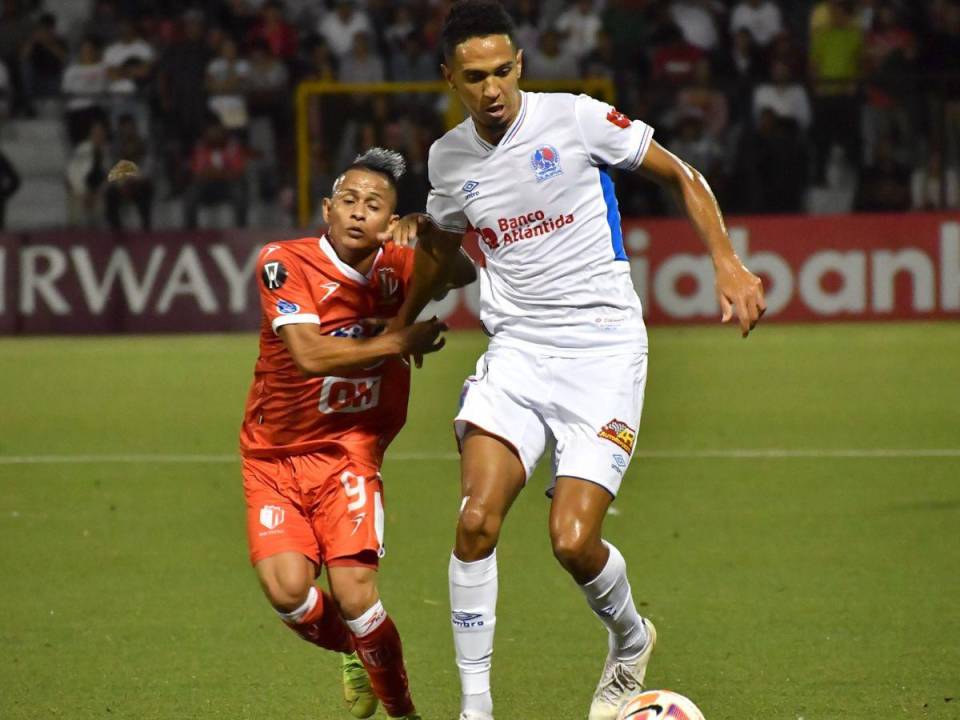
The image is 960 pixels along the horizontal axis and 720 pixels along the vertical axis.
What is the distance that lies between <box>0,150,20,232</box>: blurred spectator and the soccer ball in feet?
44.4

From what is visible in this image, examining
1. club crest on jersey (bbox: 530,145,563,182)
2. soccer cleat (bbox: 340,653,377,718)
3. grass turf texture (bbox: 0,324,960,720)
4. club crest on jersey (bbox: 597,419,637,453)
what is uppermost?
club crest on jersey (bbox: 530,145,563,182)

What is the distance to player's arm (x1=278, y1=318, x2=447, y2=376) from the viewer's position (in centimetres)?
521

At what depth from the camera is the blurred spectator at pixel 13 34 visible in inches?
753

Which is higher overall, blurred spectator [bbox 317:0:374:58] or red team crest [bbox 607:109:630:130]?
blurred spectator [bbox 317:0:374:58]

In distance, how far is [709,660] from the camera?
5895 millimetres

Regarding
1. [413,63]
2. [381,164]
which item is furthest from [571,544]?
[413,63]

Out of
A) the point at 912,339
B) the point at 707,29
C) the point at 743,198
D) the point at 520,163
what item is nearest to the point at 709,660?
the point at 520,163

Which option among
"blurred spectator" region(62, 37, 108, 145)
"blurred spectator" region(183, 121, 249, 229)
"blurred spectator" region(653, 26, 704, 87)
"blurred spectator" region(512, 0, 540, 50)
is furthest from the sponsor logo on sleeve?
"blurred spectator" region(512, 0, 540, 50)

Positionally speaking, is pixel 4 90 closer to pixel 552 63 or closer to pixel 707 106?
pixel 552 63

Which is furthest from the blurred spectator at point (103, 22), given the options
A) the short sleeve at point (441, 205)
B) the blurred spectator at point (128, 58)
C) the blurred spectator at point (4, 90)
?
the short sleeve at point (441, 205)

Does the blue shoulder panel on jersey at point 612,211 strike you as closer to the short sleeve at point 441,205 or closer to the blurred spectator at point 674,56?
the short sleeve at point 441,205

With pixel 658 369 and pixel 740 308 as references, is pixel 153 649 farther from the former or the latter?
pixel 658 369

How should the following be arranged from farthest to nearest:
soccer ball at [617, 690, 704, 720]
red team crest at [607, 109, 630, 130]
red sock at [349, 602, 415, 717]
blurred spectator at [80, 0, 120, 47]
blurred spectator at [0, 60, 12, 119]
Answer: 1. blurred spectator at [80, 0, 120, 47]
2. blurred spectator at [0, 60, 12, 119]
3. red team crest at [607, 109, 630, 130]
4. red sock at [349, 602, 415, 717]
5. soccer ball at [617, 690, 704, 720]

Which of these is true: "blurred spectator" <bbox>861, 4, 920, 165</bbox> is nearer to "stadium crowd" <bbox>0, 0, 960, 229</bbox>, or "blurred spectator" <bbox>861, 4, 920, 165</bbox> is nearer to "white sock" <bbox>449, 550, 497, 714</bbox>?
"stadium crowd" <bbox>0, 0, 960, 229</bbox>
